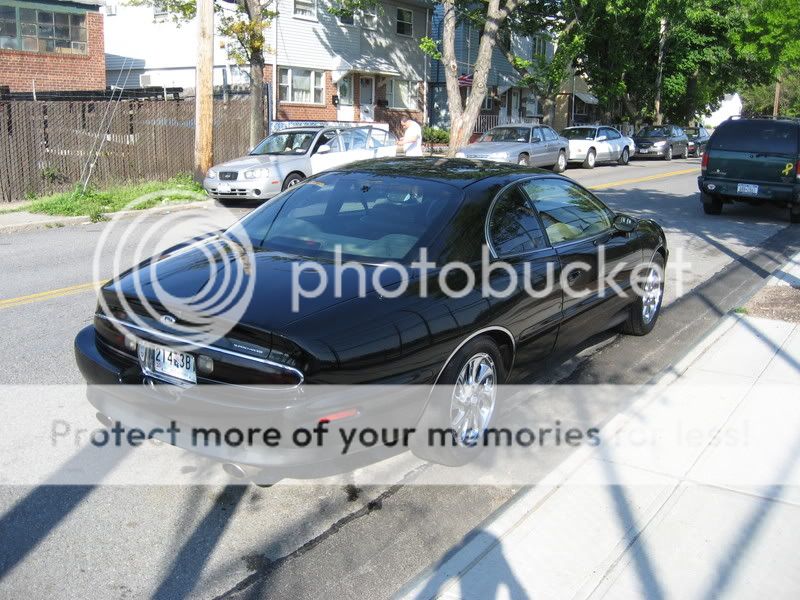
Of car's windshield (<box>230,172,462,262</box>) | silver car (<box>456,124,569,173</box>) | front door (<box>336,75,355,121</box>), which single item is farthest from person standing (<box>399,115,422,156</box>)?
front door (<box>336,75,355,121</box>)

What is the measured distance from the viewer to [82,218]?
14273 mm

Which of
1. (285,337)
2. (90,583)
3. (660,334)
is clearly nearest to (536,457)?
(285,337)

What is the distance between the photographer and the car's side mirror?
6262 millimetres

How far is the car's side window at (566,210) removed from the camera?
5477 mm

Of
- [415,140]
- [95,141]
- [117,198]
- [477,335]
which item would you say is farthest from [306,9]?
[477,335]

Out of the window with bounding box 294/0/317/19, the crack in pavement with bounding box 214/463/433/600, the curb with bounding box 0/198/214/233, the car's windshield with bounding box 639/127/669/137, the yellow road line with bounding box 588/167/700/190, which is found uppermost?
the window with bounding box 294/0/317/19

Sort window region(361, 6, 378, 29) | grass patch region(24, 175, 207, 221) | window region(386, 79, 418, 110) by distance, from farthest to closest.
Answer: window region(386, 79, 418, 110) < window region(361, 6, 378, 29) < grass patch region(24, 175, 207, 221)

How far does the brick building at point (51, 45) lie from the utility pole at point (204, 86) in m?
12.2

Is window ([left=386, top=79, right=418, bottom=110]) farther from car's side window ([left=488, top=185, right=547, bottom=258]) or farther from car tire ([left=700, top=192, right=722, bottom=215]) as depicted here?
car's side window ([left=488, top=185, right=547, bottom=258])

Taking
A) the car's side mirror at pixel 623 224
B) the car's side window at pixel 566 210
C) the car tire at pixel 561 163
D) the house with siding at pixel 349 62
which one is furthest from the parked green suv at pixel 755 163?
the house with siding at pixel 349 62

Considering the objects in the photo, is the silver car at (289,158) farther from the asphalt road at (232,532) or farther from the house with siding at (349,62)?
the house with siding at (349,62)

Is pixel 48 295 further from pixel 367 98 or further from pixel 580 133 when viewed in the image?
pixel 367 98

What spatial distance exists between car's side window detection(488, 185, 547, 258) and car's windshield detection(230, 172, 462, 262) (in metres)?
0.30

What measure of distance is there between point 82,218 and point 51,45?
15.4 m
